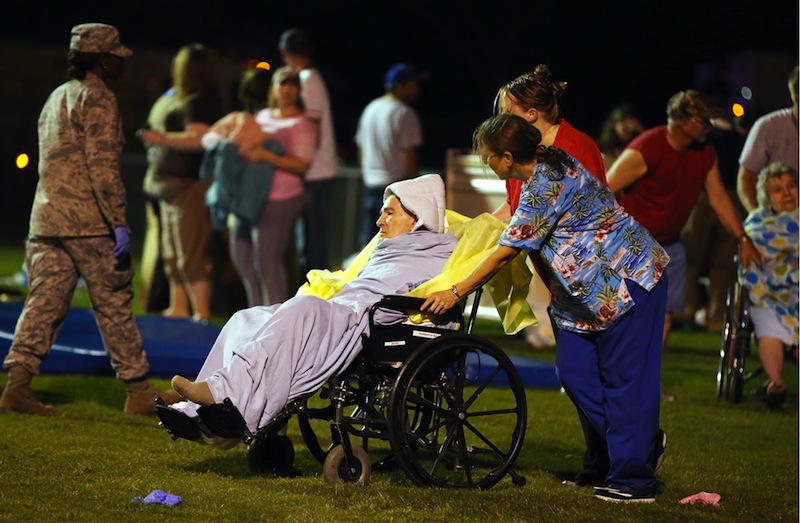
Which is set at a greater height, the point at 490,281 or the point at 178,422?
the point at 490,281

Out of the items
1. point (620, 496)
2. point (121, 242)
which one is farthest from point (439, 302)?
point (121, 242)

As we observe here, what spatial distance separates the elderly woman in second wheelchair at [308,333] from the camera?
Result: 547 centimetres

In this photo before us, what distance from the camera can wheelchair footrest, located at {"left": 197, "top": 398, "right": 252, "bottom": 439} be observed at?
213 inches

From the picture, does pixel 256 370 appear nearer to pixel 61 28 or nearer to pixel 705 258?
pixel 705 258

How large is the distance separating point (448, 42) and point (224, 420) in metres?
30.7

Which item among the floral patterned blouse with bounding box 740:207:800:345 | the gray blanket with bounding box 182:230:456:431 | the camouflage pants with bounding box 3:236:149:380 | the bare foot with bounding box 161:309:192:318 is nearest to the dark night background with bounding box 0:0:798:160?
the bare foot with bounding box 161:309:192:318

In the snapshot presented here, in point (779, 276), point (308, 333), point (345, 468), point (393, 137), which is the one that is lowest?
point (345, 468)

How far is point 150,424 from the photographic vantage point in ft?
23.2

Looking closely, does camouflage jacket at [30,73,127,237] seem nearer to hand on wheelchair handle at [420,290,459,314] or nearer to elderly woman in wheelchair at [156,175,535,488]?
elderly woman in wheelchair at [156,175,535,488]

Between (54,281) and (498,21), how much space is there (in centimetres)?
2830

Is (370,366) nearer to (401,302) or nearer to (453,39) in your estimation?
(401,302)

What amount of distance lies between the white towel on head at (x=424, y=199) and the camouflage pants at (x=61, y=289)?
1.76m

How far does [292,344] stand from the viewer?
5.55 metres

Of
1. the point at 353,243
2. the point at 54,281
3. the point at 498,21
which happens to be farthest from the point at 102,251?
the point at 498,21
